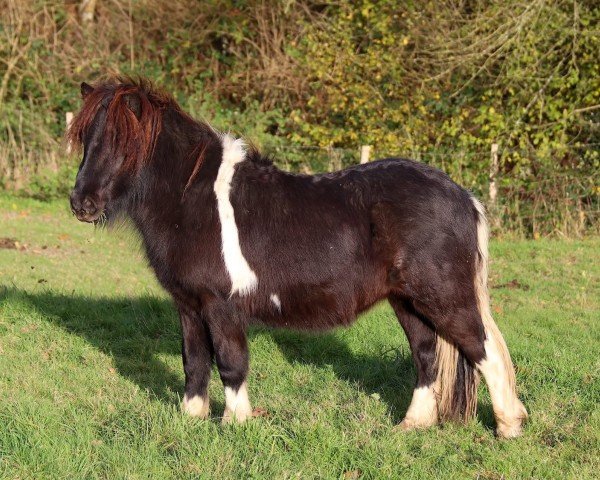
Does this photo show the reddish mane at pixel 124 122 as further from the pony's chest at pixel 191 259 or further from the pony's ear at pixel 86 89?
the pony's chest at pixel 191 259

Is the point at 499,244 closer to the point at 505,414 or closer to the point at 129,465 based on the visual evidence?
the point at 505,414

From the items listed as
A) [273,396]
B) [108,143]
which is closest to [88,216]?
[108,143]

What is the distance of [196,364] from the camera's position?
15.7 feet

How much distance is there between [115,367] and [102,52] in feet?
50.5

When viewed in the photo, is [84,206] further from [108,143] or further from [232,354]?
[232,354]

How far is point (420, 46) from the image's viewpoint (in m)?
15.7

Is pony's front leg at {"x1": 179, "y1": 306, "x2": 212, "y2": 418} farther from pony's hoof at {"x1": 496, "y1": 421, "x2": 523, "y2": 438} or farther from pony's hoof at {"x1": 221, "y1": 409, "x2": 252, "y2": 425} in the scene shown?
pony's hoof at {"x1": 496, "y1": 421, "x2": 523, "y2": 438}

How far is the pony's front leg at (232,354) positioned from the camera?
4.48 m

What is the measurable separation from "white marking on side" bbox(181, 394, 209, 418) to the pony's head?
1.31 metres

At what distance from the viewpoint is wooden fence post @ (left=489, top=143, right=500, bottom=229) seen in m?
12.4

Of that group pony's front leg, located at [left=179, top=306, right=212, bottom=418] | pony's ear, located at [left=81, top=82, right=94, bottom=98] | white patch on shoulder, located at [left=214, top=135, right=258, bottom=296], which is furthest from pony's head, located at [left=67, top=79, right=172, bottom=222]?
pony's front leg, located at [left=179, top=306, right=212, bottom=418]

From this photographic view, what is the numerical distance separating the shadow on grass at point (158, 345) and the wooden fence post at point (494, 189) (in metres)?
6.64

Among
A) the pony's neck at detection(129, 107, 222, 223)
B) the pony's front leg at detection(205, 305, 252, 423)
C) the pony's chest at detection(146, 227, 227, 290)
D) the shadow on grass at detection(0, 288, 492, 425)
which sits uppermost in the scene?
the pony's neck at detection(129, 107, 222, 223)

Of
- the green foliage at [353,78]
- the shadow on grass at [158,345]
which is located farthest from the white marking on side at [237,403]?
the green foliage at [353,78]
